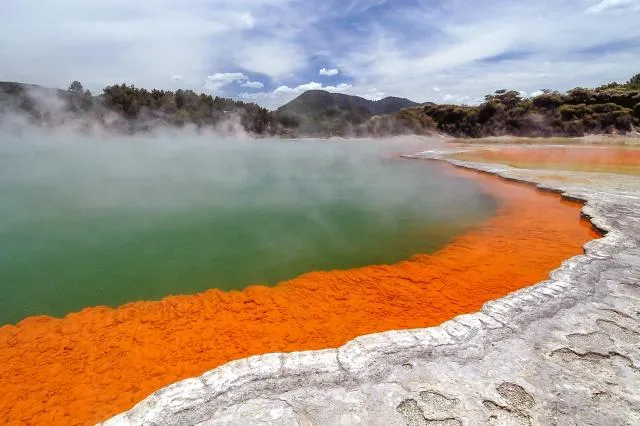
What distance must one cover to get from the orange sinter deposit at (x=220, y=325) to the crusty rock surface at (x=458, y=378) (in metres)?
0.89

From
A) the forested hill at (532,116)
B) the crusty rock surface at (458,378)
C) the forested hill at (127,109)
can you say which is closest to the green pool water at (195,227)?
the crusty rock surface at (458,378)

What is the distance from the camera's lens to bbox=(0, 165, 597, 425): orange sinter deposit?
334 centimetres

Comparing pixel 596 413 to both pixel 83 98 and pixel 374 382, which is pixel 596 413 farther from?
pixel 83 98

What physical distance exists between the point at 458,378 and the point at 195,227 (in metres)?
6.25

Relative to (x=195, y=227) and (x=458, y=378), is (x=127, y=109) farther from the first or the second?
(x=458, y=378)

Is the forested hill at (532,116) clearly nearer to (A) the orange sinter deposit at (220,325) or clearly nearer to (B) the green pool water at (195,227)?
(B) the green pool water at (195,227)

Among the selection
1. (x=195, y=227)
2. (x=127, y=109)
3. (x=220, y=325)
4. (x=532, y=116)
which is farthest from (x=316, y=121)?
(x=220, y=325)

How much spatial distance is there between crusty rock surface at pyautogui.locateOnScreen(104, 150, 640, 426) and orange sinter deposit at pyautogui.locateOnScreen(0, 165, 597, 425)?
886 mm

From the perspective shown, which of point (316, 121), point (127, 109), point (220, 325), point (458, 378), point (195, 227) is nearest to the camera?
point (458, 378)

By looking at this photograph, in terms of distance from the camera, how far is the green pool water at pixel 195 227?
5.46 m

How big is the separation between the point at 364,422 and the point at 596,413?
1.53 m

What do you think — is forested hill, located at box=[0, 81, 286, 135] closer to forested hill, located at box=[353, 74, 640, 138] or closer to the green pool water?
forested hill, located at box=[353, 74, 640, 138]

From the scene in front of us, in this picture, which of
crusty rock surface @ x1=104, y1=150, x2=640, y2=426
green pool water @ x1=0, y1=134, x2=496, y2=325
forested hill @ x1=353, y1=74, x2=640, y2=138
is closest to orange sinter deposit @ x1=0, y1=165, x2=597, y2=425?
green pool water @ x1=0, y1=134, x2=496, y2=325

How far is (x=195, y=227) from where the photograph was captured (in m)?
A: 7.65
